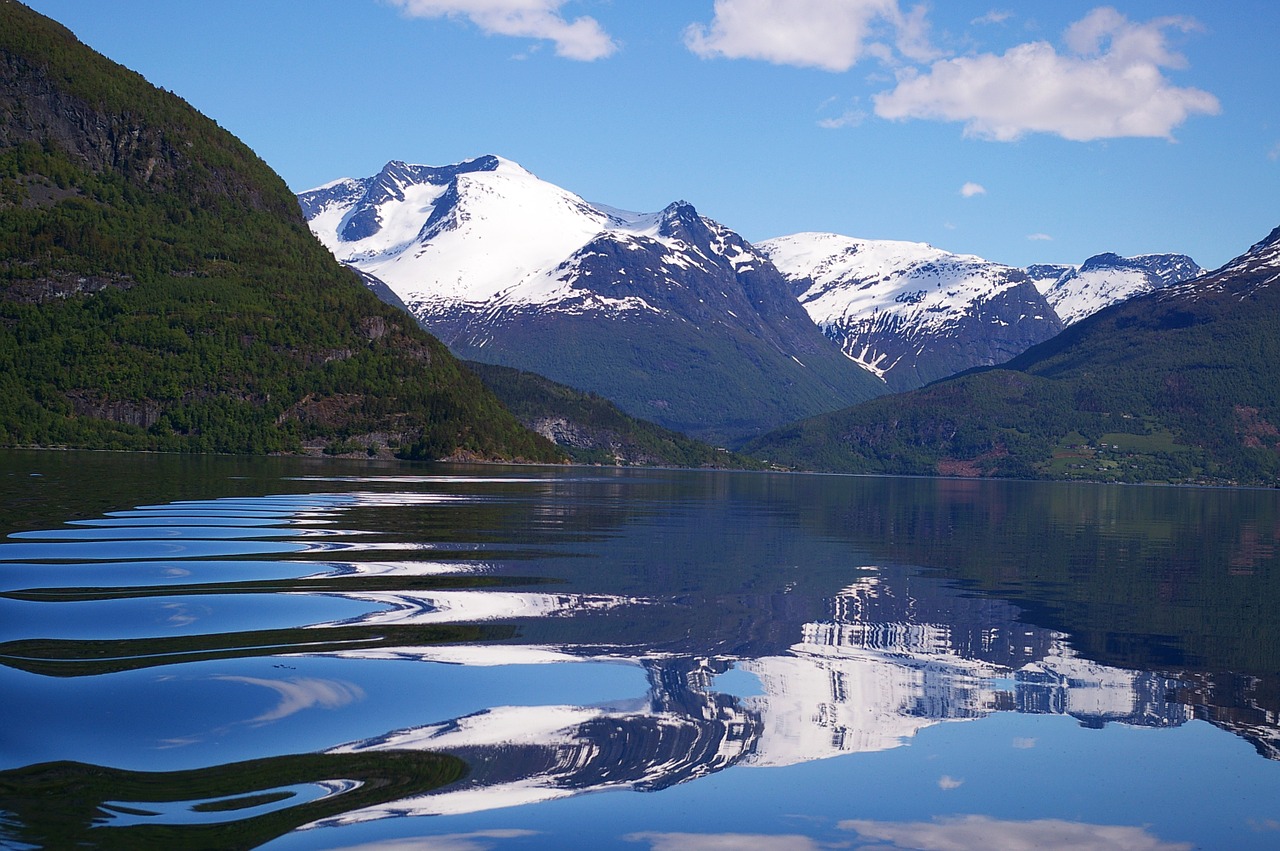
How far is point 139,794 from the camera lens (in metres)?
17.6

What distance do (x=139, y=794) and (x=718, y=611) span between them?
2290 cm

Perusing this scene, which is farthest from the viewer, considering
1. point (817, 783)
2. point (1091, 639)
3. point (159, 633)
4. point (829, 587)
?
point (829, 587)

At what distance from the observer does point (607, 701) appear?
24969 mm

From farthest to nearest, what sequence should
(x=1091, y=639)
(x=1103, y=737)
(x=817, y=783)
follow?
(x=1091, y=639), (x=1103, y=737), (x=817, y=783)

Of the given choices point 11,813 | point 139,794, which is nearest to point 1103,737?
point 139,794

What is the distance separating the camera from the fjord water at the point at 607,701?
58.9 ft

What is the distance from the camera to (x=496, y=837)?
55.4ft

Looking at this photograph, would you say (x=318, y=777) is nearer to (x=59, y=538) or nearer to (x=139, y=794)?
(x=139, y=794)

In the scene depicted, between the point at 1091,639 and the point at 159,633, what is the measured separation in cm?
2522

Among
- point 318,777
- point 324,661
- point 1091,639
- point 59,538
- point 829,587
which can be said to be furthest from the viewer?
point 59,538

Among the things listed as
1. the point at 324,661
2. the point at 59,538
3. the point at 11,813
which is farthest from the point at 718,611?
the point at 59,538

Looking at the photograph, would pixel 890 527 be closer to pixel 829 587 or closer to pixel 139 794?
pixel 829 587

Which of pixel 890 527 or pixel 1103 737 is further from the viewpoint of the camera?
pixel 890 527

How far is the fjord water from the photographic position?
18.0 meters
